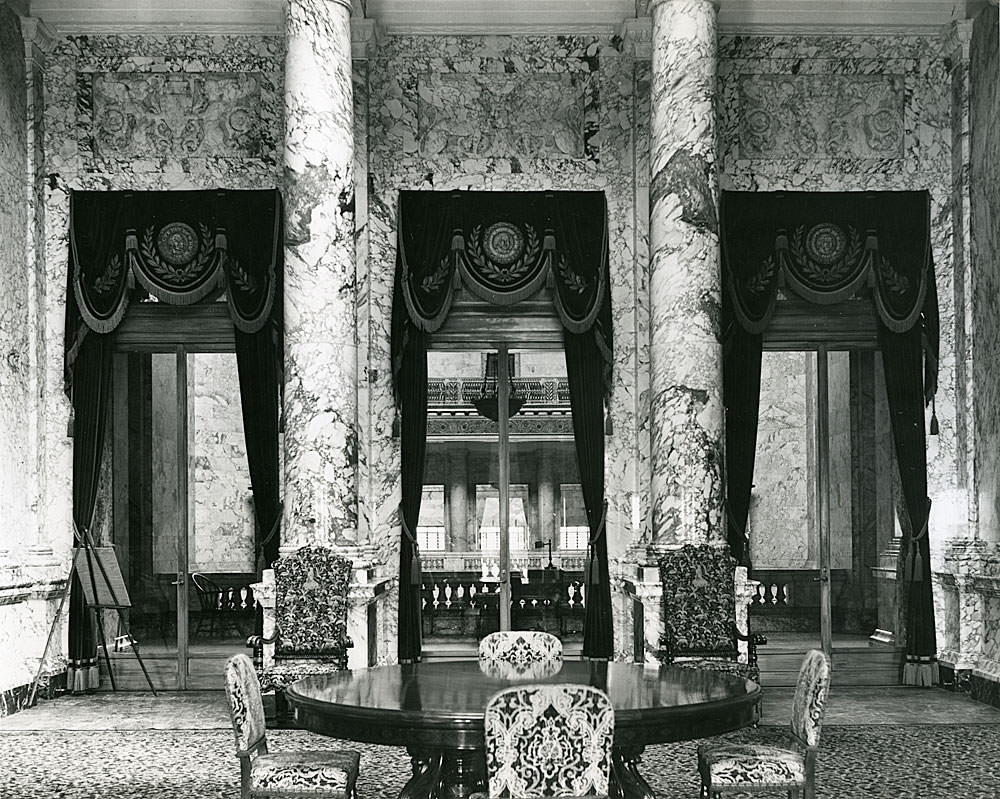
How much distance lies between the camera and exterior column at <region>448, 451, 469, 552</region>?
10.2m

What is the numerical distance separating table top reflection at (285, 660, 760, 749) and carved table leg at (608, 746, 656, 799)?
0.89 ft

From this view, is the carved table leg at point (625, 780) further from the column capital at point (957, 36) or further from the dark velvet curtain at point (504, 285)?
the column capital at point (957, 36)

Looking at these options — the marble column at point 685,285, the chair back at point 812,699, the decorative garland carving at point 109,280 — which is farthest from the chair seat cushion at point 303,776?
the decorative garland carving at point 109,280

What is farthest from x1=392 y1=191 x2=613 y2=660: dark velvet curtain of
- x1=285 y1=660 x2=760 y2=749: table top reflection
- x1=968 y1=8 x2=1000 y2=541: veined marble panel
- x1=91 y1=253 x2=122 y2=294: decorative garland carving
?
x1=285 y1=660 x2=760 y2=749: table top reflection

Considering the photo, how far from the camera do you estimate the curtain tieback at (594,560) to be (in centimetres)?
993

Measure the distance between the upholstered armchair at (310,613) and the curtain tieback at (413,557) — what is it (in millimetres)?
1859

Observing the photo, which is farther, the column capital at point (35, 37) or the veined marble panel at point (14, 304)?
the column capital at point (35, 37)

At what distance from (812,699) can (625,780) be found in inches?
33.0

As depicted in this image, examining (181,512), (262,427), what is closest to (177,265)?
(262,427)

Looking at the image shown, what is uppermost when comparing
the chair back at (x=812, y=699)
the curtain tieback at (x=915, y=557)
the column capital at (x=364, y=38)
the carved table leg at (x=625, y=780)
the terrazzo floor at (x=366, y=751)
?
the column capital at (x=364, y=38)

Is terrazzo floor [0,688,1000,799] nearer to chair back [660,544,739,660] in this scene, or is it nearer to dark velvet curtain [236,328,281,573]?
chair back [660,544,739,660]

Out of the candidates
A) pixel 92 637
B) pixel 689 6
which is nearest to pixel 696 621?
pixel 689 6

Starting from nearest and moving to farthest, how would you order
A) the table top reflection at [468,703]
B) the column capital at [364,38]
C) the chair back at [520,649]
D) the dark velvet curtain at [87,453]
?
the table top reflection at [468,703]
the chair back at [520,649]
the column capital at [364,38]
the dark velvet curtain at [87,453]

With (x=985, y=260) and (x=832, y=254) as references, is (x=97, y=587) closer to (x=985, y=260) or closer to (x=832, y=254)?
(x=832, y=254)
